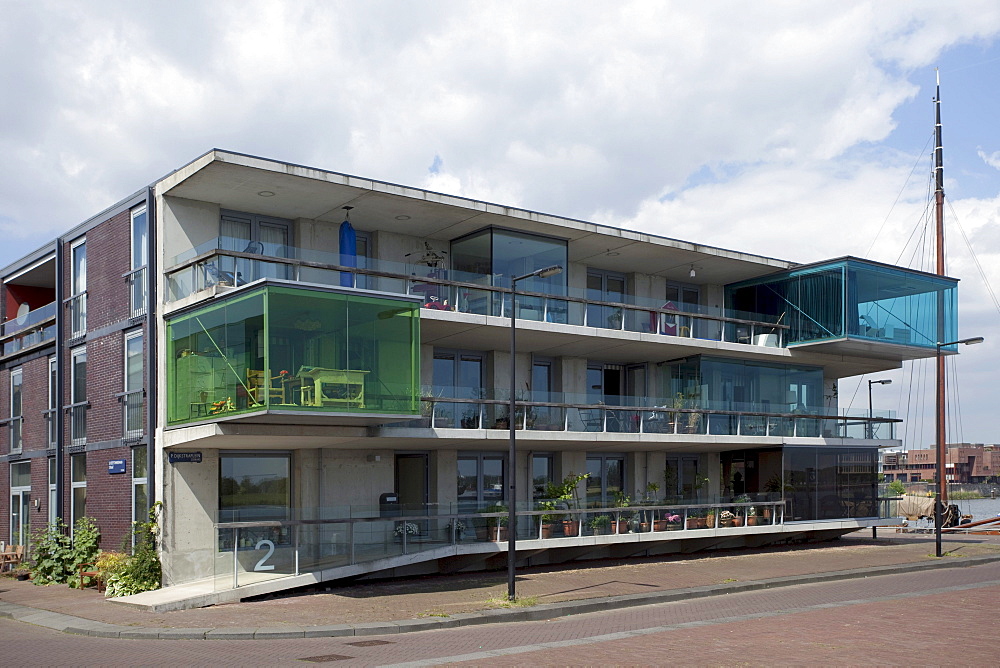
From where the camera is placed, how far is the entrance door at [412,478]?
27.3m

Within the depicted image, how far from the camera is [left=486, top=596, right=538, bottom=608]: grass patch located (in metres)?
19.7

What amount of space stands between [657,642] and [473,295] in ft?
39.2

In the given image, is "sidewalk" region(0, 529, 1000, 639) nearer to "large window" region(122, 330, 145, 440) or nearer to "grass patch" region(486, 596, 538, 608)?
"grass patch" region(486, 596, 538, 608)

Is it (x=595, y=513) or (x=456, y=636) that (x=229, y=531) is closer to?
(x=456, y=636)

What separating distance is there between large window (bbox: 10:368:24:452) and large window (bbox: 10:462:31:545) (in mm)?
677

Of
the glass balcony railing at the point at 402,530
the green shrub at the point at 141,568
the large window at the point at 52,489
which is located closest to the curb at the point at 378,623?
the green shrub at the point at 141,568

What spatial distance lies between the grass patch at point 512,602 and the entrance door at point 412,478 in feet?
23.2


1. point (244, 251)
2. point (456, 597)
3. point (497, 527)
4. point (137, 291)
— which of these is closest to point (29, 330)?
point (137, 291)

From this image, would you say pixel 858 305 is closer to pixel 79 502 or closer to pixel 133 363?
pixel 133 363

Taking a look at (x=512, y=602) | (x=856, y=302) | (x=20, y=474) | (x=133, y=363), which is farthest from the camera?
(x=856, y=302)

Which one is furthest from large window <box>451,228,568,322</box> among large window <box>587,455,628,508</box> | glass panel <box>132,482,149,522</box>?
glass panel <box>132,482,149,522</box>

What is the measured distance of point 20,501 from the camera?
31.0 meters

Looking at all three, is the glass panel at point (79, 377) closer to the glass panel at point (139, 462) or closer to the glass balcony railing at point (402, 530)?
the glass panel at point (139, 462)

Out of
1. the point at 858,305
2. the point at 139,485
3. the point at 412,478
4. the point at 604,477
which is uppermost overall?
the point at 858,305
